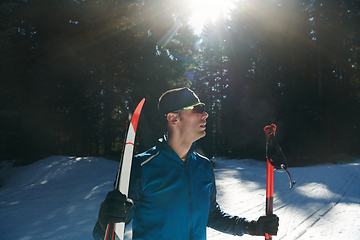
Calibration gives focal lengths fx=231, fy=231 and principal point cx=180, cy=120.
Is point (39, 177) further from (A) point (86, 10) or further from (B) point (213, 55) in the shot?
(B) point (213, 55)

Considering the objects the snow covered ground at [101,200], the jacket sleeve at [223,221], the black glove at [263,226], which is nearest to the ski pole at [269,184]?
the black glove at [263,226]

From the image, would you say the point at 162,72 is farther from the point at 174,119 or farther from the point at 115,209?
the point at 115,209

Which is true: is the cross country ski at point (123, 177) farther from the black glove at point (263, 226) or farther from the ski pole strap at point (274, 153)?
the ski pole strap at point (274, 153)

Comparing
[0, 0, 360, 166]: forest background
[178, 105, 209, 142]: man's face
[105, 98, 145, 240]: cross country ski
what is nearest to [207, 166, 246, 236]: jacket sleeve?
[178, 105, 209, 142]: man's face

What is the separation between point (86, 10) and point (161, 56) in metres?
5.83

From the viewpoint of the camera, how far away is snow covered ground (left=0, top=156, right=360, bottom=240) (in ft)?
17.1

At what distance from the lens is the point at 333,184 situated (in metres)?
9.89

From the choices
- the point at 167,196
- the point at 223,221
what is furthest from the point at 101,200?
the point at 167,196

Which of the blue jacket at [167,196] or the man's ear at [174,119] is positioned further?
the man's ear at [174,119]

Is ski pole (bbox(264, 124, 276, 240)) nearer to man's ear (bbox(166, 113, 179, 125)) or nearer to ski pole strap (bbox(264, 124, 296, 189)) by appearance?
ski pole strap (bbox(264, 124, 296, 189))

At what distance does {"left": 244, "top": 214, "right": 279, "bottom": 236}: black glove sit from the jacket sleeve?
0.06 metres

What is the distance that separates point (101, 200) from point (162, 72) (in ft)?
37.3

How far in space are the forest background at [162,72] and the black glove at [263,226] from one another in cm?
1330

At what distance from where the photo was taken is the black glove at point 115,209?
1.29 m
